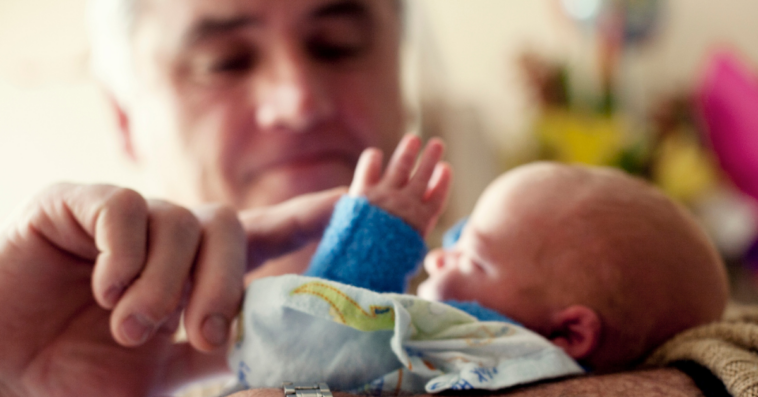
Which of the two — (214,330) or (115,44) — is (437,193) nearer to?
(214,330)

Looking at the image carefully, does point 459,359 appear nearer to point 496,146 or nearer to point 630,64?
point 496,146

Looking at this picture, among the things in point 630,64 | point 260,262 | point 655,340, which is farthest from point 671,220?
point 630,64

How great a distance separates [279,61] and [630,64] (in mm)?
2526

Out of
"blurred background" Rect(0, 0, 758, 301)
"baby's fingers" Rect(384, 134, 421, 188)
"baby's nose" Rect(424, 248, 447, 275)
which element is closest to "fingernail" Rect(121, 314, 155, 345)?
"baby's fingers" Rect(384, 134, 421, 188)

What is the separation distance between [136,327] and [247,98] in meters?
0.68

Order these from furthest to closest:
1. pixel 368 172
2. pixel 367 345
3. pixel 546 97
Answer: pixel 546 97 < pixel 368 172 < pixel 367 345

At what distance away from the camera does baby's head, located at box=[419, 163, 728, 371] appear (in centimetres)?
80

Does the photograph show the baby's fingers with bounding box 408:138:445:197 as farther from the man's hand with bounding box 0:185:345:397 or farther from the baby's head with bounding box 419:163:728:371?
the man's hand with bounding box 0:185:345:397

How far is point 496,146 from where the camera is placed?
3115 millimetres

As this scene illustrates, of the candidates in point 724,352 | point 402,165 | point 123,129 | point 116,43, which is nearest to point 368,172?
point 402,165

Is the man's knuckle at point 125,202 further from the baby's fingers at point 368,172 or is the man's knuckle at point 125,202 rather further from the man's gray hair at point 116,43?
the man's gray hair at point 116,43

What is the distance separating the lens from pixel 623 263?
802 mm

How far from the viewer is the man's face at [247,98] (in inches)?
45.1

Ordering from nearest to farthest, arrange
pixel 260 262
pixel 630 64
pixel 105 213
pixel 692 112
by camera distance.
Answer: pixel 105 213
pixel 260 262
pixel 692 112
pixel 630 64
